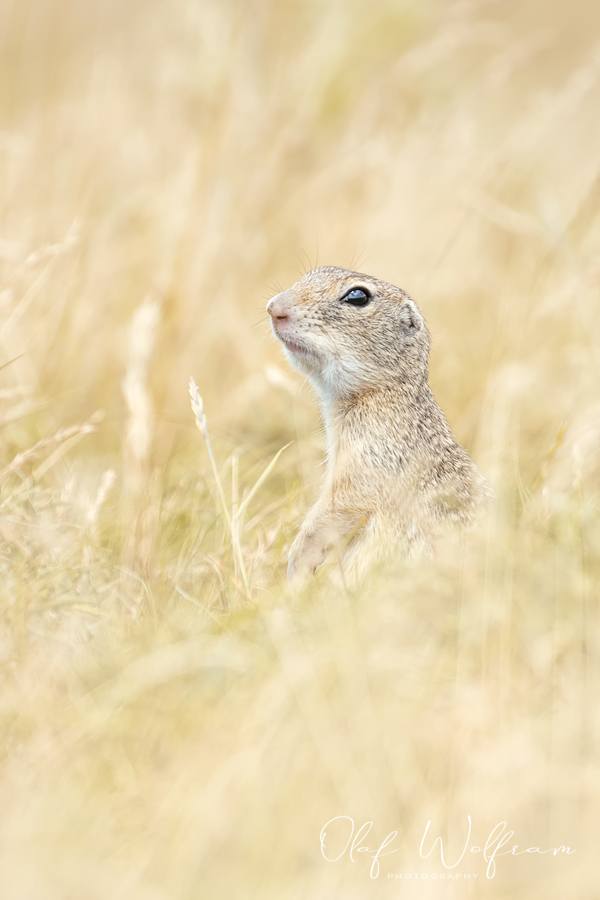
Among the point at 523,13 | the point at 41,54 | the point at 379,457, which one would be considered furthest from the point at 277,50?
the point at 523,13

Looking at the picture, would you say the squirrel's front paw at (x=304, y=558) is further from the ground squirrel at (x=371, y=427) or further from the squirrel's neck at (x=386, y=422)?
the squirrel's neck at (x=386, y=422)

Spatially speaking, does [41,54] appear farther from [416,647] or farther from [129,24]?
[416,647]

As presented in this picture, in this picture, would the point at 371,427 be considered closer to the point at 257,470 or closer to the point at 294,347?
the point at 294,347

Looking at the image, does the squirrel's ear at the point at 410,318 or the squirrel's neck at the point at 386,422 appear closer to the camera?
the squirrel's neck at the point at 386,422

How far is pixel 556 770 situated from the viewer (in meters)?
1.80

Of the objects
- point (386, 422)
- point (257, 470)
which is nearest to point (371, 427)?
point (386, 422)

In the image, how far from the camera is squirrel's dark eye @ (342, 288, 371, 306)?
3.77 m

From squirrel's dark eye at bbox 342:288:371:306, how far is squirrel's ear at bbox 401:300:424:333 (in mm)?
181

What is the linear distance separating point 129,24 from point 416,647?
19.4ft

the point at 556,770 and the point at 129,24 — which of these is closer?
the point at 556,770

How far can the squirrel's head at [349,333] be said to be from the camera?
3.59 meters

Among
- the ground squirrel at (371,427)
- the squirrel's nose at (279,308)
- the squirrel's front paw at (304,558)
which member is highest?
the squirrel's nose at (279,308)

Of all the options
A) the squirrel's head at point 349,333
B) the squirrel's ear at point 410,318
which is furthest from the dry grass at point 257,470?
the squirrel's ear at point 410,318

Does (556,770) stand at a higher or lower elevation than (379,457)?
higher
